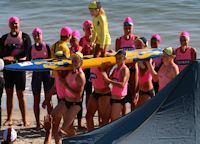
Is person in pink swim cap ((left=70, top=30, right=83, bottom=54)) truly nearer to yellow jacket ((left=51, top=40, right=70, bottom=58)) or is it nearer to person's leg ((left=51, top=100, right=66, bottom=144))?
yellow jacket ((left=51, top=40, right=70, bottom=58))

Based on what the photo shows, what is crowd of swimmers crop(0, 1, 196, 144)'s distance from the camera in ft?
28.8

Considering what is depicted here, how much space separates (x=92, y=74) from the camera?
939 cm

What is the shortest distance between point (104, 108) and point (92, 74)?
1.95 feet

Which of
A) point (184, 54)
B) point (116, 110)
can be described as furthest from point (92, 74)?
point (184, 54)

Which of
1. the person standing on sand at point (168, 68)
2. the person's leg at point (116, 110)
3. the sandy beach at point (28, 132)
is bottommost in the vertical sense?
the sandy beach at point (28, 132)

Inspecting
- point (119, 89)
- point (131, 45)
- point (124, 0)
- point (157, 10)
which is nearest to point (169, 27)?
point (157, 10)

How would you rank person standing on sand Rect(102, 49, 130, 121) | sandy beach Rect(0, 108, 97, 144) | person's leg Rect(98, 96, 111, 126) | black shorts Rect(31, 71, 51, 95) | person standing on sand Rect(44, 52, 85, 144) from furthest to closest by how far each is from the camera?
black shorts Rect(31, 71, 51, 95)
sandy beach Rect(0, 108, 97, 144)
person's leg Rect(98, 96, 111, 126)
person standing on sand Rect(102, 49, 130, 121)
person standing on sand Rect(44, 52, 85, 144)

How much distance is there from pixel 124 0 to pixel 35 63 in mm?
16408

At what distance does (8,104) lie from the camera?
35.0 ft

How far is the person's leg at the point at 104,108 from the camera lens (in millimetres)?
9188

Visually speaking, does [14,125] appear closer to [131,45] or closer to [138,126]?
[131,45]

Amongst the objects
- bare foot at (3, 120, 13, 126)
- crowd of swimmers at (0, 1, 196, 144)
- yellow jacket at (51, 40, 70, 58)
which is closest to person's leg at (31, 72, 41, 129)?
crowd of swimmers at (0, 1, 196, 144)

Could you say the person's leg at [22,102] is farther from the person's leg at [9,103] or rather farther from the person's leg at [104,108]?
the person's leg at [104,108]

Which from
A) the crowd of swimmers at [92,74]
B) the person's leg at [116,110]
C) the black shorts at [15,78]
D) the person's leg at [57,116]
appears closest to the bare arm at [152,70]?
the crowd of swimmers at [92,74]
